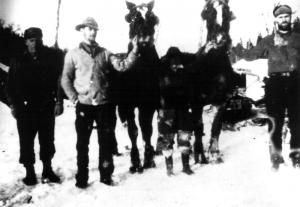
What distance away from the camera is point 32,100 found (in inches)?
208

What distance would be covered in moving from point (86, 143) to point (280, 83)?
2.27 m

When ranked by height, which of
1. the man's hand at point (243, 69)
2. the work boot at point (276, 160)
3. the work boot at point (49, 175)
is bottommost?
the work boot at point (49, 175)

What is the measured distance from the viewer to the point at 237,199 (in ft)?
13.9

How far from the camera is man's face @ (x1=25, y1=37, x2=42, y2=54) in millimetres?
5164

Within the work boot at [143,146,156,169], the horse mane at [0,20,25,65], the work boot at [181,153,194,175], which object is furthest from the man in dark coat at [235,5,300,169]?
the horse mane at [0,20,25,65]

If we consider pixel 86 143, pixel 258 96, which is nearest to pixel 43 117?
pixel 86 143

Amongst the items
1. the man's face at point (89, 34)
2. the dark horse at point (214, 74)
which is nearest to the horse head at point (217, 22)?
the dark horse at point (214, 74)

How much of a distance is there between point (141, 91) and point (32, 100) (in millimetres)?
1349

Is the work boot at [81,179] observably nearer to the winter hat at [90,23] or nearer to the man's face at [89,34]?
the man's face at [89,34]

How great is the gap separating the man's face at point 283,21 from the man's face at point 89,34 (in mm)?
2029

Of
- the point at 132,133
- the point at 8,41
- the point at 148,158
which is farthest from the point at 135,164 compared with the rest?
the point at 8,41

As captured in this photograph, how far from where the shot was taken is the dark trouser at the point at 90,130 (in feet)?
16.1

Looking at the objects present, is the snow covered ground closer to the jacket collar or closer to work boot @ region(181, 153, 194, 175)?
work boot @ region(181, 153, 194, 175)

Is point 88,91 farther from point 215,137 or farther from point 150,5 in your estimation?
point 215,137
